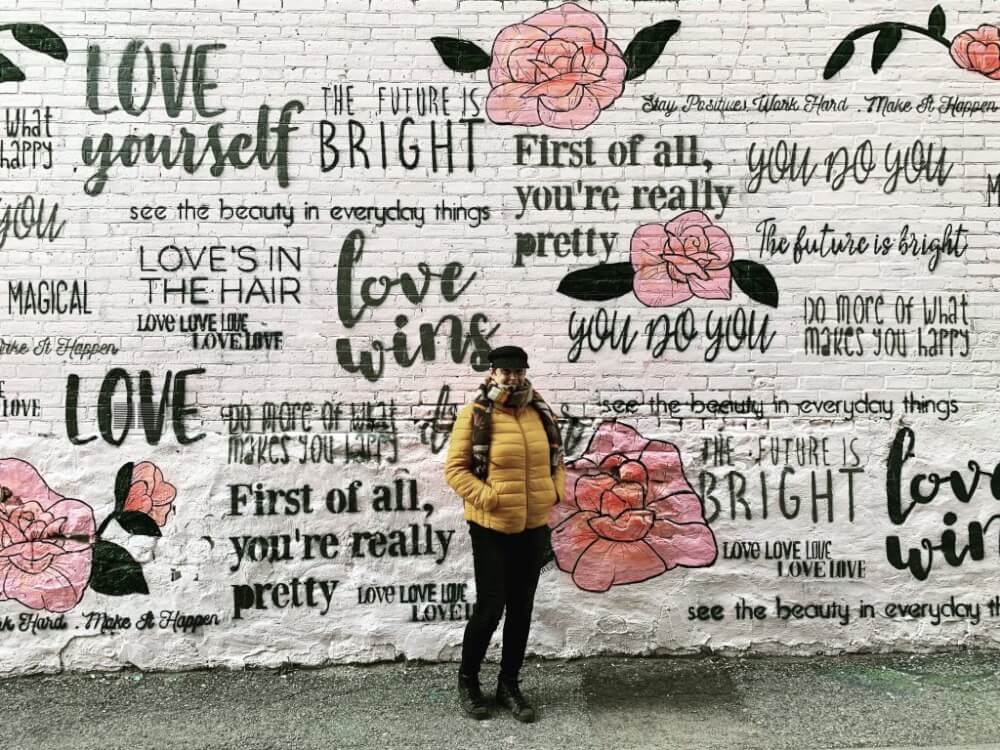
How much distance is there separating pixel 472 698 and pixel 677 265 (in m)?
2.57

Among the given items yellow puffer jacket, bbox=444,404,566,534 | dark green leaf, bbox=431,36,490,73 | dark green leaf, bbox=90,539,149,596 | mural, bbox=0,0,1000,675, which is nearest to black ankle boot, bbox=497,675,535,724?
mural, bbox=0,0,1000,675

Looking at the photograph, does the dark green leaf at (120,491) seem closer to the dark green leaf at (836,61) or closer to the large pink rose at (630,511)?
the large pink rose at (630,511)

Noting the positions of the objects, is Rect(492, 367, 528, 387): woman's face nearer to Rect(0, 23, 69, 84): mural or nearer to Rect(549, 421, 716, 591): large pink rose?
Rect(549, 421, 716, 591): large pink rose

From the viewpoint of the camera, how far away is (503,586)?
3998mm

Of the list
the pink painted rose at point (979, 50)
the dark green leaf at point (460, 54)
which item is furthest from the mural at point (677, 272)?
the pink painted rose at point (979, 50)

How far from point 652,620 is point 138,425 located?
3.06 m

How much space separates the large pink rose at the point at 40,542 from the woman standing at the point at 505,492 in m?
2.23

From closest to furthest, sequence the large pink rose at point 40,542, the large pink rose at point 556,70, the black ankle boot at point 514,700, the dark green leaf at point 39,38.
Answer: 1. the black ankle boot at point 514,700
2. the large pink rose at point 40,542
3. the dark green leaf at point 39,38
4. the large pink rose at point 556,70

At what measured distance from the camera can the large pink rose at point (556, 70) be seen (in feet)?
15.9

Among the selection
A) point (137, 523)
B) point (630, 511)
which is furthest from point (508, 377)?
point (137, 523)

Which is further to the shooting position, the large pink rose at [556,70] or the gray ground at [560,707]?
the large pink rose at [556,70]

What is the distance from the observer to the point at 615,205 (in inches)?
191

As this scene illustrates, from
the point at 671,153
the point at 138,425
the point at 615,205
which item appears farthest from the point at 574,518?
the point at 138,425

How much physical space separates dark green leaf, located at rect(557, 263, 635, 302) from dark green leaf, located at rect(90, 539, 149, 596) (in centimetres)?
282
